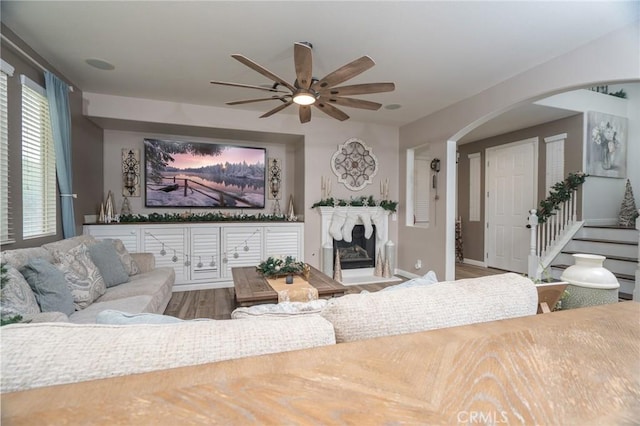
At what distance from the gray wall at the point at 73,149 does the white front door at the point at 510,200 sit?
684 centimetres

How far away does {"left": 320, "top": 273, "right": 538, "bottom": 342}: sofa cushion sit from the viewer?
90cm

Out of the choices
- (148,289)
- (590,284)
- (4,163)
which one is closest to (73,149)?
(4,163)

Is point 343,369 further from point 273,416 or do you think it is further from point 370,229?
point 370,229

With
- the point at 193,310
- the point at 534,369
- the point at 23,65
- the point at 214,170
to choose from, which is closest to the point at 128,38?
the point at 23,65

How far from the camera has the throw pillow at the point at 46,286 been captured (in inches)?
71.5

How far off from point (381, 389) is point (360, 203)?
4394 mm

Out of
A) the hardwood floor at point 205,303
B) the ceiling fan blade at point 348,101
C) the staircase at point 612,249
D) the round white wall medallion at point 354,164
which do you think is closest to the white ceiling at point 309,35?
the ceiling fan blade at point 348,101

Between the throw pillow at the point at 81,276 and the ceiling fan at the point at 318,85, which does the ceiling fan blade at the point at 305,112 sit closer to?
the ceiling fan at the point at 318,85

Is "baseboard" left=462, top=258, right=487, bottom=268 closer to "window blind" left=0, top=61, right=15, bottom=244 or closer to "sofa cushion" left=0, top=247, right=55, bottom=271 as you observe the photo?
"sofa cushion" left=0, top=247, right=55, bottom=271

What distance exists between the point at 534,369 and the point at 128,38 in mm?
3515

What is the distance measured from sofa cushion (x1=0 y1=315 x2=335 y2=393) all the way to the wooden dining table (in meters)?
0.05

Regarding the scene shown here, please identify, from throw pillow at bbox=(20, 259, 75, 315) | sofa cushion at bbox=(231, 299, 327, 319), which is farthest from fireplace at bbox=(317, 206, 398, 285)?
sofa cushion at bbox=(231, 299, 327, 319)

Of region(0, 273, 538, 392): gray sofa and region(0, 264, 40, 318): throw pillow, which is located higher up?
region(0, 273, 538, 392): gray sofa

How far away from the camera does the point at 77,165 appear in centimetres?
356
